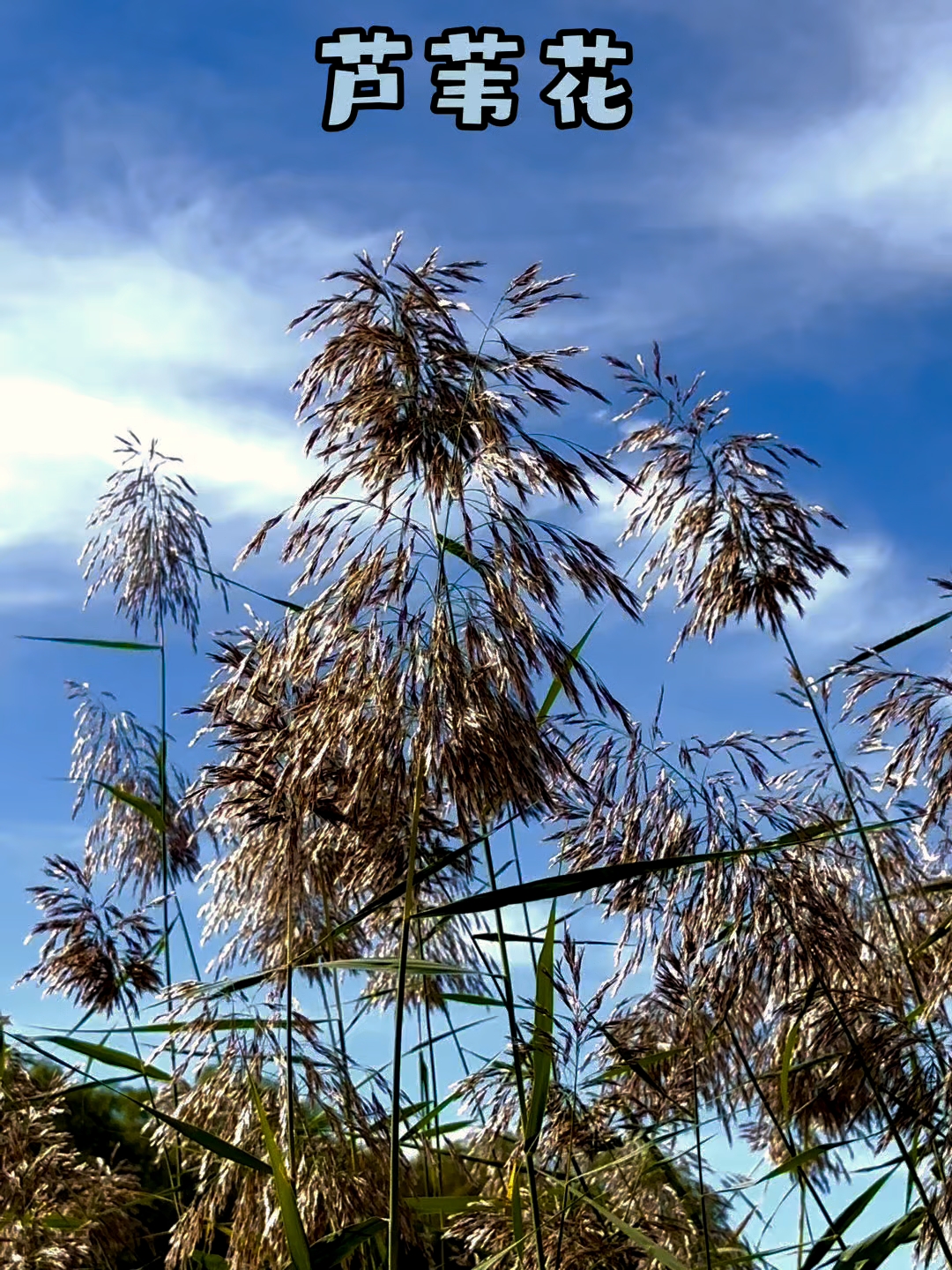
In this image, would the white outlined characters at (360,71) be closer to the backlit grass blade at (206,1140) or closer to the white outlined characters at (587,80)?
the white outlined characters at (587,80)

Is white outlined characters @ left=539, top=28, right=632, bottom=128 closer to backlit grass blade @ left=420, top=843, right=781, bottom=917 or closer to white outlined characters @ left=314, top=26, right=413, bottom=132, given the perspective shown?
white outlined characters @ left=314, top=26, right=413, bottom=132

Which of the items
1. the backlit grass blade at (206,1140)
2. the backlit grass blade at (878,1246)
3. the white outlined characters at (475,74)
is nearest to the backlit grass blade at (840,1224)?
the backlit grass blade at (878,1246)

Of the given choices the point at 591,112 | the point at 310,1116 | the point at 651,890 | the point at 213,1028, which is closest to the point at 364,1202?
the point at 310,1116

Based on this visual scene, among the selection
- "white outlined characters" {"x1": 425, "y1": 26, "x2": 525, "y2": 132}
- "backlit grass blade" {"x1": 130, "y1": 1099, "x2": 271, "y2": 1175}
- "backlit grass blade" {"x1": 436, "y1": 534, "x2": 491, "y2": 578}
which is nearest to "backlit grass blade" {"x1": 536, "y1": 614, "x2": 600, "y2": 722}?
"backlit grass blade" {"x1": 436, "y1": 534, "x2": 491, "y2": 578}

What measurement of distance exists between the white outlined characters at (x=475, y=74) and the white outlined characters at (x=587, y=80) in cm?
11

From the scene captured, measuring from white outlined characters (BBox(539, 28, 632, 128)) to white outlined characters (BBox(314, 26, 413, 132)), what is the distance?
43cm

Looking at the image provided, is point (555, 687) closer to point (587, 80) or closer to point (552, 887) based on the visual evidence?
point (552, 887)

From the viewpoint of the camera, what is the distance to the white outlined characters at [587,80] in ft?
13.2

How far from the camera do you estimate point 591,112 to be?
4.03 m

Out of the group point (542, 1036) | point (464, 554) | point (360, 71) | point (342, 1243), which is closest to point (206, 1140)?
point (342, 1243)

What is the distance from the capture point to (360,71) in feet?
13.2

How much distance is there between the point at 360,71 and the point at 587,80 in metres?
0.67

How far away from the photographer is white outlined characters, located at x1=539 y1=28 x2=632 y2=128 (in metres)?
4.03

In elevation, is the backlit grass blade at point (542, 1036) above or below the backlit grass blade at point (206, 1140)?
above
